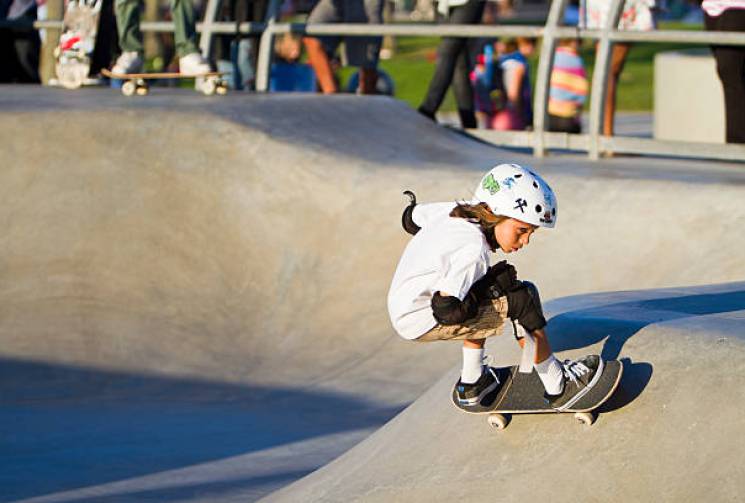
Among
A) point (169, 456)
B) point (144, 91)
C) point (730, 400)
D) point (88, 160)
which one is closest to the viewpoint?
point (730, 400)

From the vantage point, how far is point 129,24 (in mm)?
11297

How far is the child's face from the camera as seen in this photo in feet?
16.8

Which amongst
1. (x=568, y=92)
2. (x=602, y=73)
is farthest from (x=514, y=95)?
(x=602, y=73)

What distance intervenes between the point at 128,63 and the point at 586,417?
715cm

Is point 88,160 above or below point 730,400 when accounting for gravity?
below

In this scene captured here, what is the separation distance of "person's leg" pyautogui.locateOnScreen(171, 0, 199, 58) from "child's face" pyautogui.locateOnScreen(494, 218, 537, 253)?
6.46 m

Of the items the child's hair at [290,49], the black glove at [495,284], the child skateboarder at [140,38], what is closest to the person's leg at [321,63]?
the child's hair at [290,49]

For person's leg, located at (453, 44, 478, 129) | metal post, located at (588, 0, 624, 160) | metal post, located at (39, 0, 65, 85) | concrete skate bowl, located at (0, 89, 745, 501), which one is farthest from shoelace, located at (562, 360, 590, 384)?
metal post, located at (39, 0, 65, 85)

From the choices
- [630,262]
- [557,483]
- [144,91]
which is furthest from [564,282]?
[144,91]

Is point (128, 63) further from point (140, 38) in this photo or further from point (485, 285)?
point (485, 285)

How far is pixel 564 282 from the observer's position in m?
8.40

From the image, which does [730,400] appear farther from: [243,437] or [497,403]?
[243,437]

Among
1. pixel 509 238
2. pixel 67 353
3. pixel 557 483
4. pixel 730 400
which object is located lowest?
pixel 67 353

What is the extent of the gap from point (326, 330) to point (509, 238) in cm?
358
